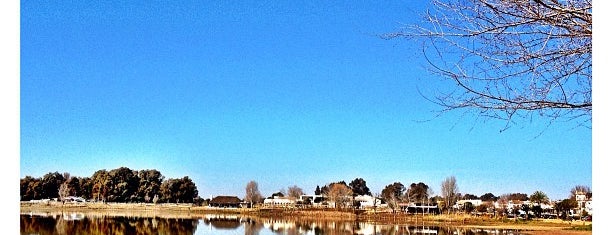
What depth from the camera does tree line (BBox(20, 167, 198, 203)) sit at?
1925 cm

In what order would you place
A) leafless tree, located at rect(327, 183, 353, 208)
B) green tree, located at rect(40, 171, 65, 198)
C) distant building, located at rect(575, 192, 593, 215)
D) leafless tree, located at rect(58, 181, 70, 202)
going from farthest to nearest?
leafless tree, located at rect(327, 183, 353, 208), leafless tree, located at rect(58, 181, 70, 202), green tree, located at rect(40, 171, 65, 198), distant building, located at rect(575, 192, 593, 215)

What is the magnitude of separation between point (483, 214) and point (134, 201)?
596 inches

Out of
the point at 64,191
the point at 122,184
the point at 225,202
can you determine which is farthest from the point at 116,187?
the point at 225,202

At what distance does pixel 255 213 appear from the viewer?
99.9ft

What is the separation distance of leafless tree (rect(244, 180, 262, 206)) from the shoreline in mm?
804

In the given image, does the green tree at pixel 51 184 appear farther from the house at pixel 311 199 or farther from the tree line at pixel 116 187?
the house at pixel 311 199

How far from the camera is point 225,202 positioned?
33.4 meters

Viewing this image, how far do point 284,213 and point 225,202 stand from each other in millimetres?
5333

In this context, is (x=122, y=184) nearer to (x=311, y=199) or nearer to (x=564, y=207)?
(x=564, y=207)

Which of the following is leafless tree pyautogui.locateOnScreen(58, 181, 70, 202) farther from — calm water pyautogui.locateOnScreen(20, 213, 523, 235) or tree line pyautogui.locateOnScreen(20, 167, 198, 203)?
calm water pyautogui.locateOnScreen(20, 213, 523, 235)

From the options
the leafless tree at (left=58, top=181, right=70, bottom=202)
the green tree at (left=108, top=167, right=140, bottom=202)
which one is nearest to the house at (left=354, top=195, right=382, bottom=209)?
the green tree at (left=108, top=167, right=140, bottom=202)

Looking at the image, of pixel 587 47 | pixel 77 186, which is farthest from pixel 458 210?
pixel 587 47

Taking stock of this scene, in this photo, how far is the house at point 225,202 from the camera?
108 feet
